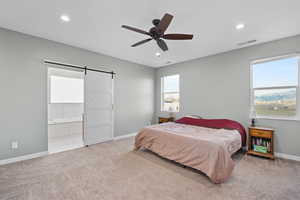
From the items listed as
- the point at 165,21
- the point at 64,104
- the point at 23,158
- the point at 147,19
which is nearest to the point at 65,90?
the point at 64,104

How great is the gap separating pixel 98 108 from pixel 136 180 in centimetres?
266

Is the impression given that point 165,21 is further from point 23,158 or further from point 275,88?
point 23,158

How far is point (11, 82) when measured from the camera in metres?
2.80

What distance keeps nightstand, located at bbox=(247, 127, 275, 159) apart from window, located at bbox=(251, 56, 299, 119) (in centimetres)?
56

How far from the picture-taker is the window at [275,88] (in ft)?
10.0

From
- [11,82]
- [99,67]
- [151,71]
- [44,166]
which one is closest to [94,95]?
[99,67]

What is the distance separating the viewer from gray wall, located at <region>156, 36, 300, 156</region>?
3.03m

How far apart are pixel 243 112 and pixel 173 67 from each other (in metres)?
2.84

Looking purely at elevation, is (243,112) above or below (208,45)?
below

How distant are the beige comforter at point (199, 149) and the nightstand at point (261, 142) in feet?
1.91

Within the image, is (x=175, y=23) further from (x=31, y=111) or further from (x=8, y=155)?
(x=8, y=155)

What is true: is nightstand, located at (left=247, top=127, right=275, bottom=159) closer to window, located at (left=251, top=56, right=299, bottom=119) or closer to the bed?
the bed

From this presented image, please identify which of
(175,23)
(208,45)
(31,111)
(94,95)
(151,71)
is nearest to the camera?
(175,23)

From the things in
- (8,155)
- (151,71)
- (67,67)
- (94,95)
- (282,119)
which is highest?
(151,71)
